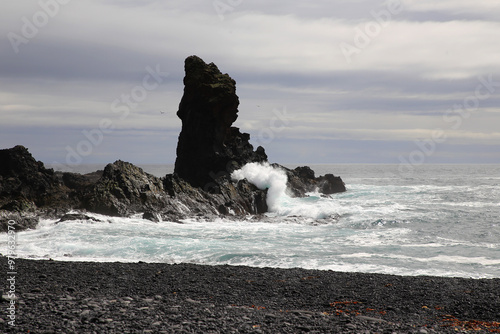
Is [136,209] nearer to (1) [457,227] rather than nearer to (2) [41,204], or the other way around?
(2) [41,204]

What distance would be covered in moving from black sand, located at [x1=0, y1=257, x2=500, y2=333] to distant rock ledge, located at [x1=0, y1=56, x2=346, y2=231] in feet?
39.4

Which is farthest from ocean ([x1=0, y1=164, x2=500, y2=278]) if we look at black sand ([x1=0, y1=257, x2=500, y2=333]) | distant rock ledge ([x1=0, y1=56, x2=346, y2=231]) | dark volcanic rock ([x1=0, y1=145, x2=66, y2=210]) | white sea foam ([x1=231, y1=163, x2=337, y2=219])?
dark volcanic rock ([x1=0, y1=145, x2=66, y2=210])

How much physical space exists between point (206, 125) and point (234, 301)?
32003 mm

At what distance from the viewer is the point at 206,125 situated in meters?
40.7

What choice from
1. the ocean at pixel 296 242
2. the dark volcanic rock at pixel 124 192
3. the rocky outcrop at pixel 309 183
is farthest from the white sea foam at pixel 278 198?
the dark volcanic rock at pixel 124 192

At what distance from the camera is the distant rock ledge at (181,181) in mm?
25297

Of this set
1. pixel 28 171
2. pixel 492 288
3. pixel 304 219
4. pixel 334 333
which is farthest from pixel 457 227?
pixel 28 171

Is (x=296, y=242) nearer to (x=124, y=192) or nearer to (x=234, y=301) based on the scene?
(x=234, y=301)

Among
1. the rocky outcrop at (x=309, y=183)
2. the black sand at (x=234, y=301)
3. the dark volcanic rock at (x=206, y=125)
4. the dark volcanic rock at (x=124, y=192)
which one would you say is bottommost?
the black sand at (x=234, y=301)

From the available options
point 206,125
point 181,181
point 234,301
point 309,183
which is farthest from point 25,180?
point 309,183

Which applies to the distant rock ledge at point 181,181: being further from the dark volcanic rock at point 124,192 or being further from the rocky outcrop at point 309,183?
Answer: the rocky outcrop at point 309,183

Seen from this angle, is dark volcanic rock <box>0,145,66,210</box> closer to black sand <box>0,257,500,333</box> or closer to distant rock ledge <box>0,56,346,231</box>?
distant rock ledge <box>0,56,346,231</box>

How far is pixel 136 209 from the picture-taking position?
26047 millimetres

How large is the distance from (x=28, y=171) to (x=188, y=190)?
10193 millimetres
